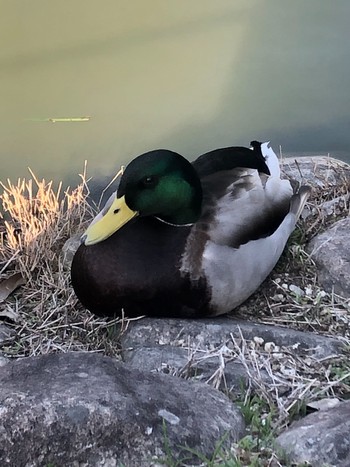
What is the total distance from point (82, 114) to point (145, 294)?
2.19 m

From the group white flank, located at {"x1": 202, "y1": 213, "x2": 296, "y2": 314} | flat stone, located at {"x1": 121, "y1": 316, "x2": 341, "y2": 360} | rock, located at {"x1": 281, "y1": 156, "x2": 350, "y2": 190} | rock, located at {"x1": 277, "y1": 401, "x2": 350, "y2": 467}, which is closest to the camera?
rock, located at {"x1": 277, "y1": 401, "x2": 350, "y2": 467}

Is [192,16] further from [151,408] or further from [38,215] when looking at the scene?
[151,408]

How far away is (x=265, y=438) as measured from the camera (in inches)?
76.3

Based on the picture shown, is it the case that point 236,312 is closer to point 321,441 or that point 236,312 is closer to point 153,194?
point 153,194

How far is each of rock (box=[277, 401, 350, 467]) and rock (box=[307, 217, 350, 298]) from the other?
111cm

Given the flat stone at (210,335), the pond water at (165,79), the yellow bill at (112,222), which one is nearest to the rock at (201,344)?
the flat stone at (210,335)

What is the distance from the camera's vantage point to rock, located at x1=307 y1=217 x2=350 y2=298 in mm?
3025

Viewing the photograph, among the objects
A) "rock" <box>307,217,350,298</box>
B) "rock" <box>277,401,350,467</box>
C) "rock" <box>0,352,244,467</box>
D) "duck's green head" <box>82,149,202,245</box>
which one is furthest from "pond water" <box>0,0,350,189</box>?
"rock" <box>277,401,350,467</box>

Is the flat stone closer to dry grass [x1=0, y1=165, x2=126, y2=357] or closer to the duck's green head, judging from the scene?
dry grass [x1=0, y1=165, x2=126, y2=357]

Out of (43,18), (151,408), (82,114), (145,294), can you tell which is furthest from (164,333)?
(43,18)

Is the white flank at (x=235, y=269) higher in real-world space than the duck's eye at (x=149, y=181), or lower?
lower

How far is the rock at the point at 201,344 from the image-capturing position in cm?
240

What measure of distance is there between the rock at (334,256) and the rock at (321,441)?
111 cm

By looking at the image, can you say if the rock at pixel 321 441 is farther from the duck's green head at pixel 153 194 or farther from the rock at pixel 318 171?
the rock at pixel 318 171
